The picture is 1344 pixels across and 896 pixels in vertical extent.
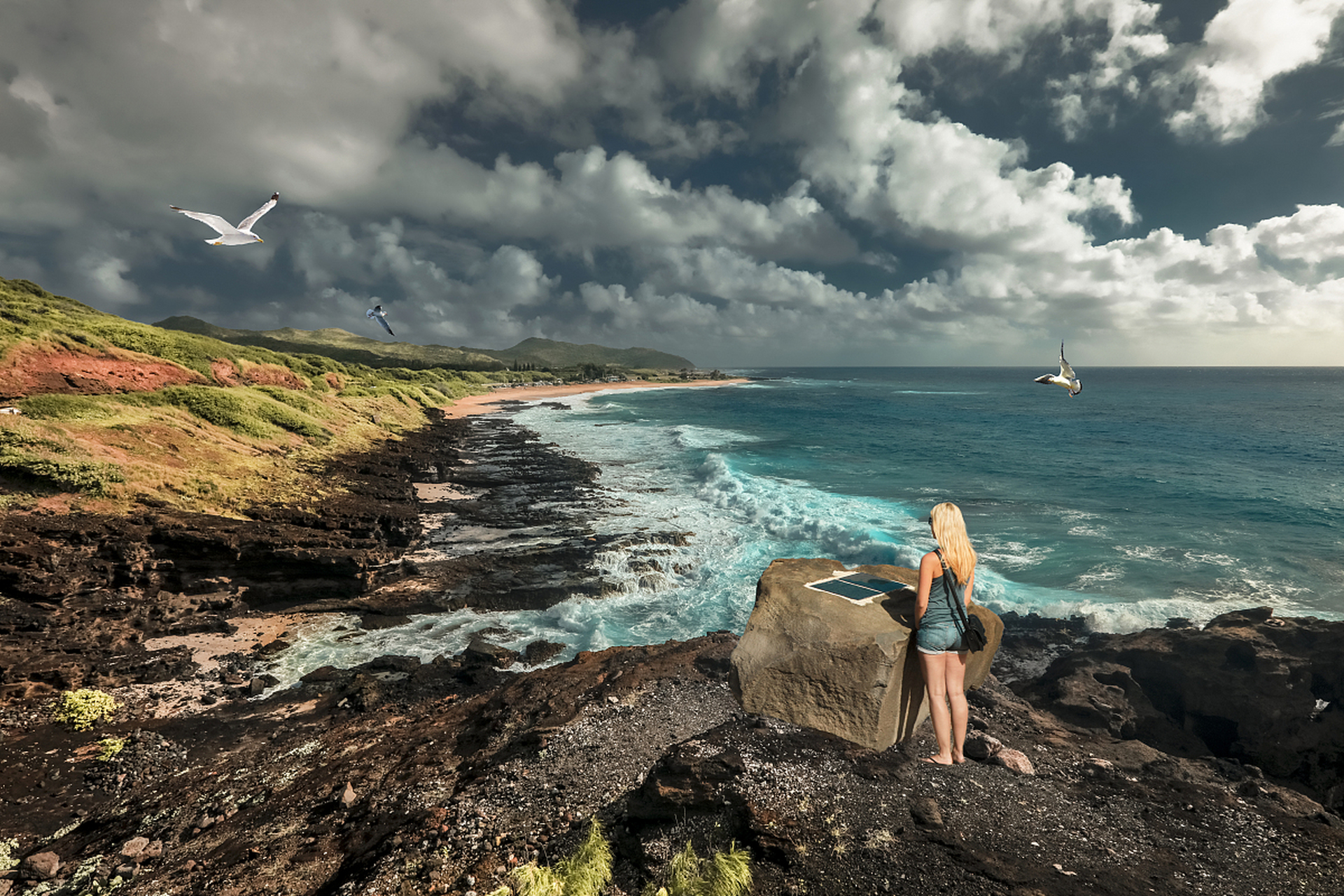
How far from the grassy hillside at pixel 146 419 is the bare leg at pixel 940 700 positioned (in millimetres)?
17739

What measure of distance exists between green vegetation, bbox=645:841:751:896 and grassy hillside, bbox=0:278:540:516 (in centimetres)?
1610

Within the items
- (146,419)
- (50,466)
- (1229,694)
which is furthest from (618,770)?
(146,419)

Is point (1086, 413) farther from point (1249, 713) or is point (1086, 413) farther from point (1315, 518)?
point (1249, 713)

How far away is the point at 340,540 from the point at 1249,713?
18718 mm

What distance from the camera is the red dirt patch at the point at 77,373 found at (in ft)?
63.3

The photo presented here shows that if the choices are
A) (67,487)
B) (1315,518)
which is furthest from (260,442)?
(1315,518)

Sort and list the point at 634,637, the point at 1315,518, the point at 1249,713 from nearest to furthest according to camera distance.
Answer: the point at 1249,713
the point at 634,637
the point at 1315,518

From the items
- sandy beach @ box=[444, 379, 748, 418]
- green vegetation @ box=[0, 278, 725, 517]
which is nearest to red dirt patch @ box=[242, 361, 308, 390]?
green vegetation @ box=[0, 278, 725, 517]

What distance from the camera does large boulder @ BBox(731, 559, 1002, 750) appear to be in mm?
5520

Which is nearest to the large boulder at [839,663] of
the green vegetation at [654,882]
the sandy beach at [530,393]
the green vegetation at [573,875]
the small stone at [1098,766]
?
the small stone at [1098,766]

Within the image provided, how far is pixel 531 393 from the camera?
95.5 m

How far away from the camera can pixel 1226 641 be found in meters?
8.29

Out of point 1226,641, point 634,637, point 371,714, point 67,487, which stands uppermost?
point 67,487

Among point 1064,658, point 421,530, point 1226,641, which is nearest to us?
→ point 1226,641
